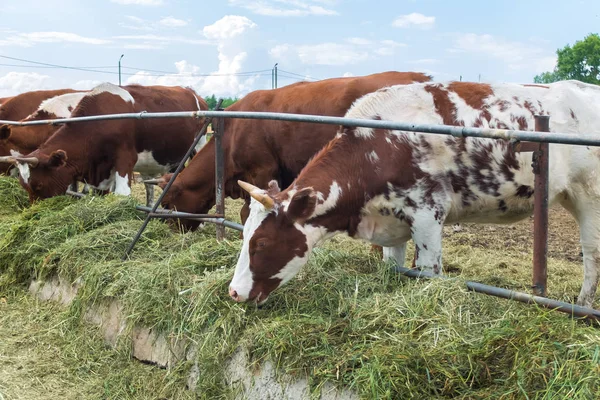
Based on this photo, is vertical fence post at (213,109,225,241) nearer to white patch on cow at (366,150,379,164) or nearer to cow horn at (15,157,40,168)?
white patch on cow at (366,150,379,164)

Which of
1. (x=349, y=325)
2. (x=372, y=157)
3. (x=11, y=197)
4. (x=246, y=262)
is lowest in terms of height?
(x=349, y=325)

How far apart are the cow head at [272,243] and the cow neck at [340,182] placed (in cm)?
12

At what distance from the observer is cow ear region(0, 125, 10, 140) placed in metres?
9.95

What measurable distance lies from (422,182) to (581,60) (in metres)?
61.4

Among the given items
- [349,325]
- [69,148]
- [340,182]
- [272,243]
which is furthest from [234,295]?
[69,148]

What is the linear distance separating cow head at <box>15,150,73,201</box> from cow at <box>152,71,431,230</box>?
1.92 m

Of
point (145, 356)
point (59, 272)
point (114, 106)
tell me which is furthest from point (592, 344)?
point (114, 106)

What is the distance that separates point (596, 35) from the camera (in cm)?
5594

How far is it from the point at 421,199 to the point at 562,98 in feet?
4.71

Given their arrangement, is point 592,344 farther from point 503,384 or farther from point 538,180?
point 538,180

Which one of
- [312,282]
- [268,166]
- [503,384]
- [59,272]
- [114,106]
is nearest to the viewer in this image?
[503,384]

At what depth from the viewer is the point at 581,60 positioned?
57906 mm

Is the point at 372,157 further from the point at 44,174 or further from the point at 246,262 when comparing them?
the point at 44,174

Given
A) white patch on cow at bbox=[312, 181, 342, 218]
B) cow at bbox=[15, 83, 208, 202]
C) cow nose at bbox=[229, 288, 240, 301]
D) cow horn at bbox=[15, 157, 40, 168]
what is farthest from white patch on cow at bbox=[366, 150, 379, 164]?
cow horn at bbox=[15, 157, 40, 168]
